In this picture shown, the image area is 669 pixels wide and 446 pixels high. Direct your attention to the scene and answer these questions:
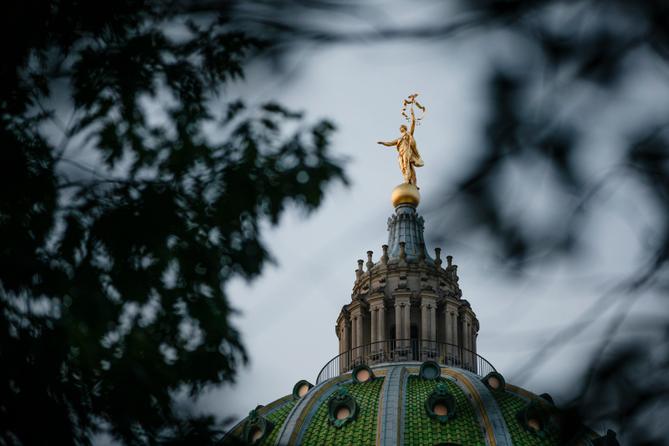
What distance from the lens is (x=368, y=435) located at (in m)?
43.9

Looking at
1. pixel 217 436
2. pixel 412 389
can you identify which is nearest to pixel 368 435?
pixel 412 389

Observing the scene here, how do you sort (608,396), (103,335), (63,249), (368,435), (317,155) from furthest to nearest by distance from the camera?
(368,435)
(317,155)
(63,249)
(103,335)
(608,396)

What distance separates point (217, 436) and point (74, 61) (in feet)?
11.7

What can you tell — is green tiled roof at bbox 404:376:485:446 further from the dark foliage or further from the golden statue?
the dark foliage

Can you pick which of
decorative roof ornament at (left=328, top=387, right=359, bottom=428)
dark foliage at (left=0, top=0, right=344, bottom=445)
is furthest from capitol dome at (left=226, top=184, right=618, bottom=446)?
dark foliage at (left=0, top=0, right=344, bottom=445)

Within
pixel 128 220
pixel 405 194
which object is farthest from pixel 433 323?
pixel 128 220

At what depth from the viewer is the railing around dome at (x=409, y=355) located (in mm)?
50406

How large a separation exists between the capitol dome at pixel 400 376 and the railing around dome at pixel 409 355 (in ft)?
0.14

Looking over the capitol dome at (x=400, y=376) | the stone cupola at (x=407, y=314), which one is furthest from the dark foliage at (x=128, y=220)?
the stone cupola at (x=407, y=314)

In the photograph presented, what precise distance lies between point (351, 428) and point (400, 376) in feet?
13.0

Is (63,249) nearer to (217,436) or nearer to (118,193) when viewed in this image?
(118,193)

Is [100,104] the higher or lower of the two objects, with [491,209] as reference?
higher

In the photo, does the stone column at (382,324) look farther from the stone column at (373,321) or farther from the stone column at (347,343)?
the stone column at (347,343)

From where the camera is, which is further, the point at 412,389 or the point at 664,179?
the point at 412,389
